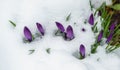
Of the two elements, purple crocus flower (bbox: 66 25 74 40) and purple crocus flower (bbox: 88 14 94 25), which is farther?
purple crocus flower (bbox: 88 14 94 25)

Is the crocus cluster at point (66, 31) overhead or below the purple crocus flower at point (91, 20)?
below

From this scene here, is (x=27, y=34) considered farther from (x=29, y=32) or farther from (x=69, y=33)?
(x=69, y=33)

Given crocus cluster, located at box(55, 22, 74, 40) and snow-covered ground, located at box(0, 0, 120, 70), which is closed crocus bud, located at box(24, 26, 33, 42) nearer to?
snow-covered ground, located at box(0, 0, 120, 70)

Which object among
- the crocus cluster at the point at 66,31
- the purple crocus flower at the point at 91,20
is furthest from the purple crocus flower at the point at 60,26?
the purple crocus flower at the point at 91,20

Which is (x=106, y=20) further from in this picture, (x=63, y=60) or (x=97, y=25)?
(x=63, y=60)

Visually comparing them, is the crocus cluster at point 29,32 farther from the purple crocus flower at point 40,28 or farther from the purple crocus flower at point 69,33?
the purple crocus flower at point 69,33

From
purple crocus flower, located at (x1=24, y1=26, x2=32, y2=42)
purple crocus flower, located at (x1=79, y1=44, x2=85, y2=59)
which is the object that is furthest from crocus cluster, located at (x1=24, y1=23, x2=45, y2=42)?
purple crocus flower, located at (x1=79, y1=44, x2=85, y2=59)

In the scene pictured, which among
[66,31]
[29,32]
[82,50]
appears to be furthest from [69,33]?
[29,32]

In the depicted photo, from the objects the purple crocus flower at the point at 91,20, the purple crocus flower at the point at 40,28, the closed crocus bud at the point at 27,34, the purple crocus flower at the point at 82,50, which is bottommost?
the purple crocus flower at the point at 82,50

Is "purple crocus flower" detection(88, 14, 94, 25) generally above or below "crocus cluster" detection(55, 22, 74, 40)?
above

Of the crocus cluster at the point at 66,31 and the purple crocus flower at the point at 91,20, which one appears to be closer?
the crocus cluster at the point at 66,31
